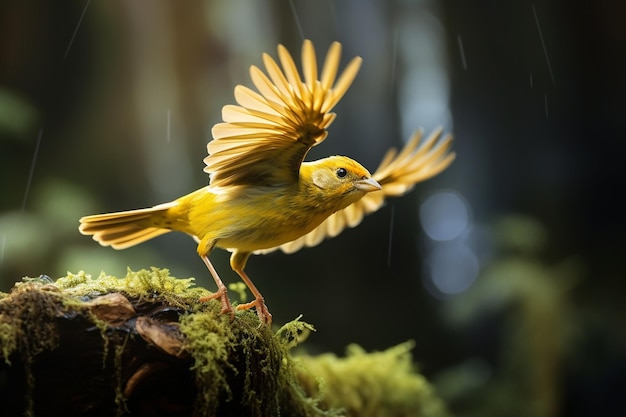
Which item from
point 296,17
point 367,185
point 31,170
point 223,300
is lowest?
point 223,300

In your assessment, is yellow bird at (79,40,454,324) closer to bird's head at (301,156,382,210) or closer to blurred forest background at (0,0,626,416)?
bird's head at (301,156,382,210)

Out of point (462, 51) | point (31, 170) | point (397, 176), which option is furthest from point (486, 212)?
point (31, 170)

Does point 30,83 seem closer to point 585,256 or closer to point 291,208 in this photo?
point 291,208

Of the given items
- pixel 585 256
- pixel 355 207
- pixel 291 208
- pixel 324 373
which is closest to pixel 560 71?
pixel 585 256

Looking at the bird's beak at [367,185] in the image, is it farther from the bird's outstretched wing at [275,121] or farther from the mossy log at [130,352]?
the mossy log at [130,352]

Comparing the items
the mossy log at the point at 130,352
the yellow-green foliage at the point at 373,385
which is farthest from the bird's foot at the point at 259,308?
the yellow-green foliage at the point at 373,385

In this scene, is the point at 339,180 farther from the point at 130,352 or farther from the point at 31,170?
the point at 31,170

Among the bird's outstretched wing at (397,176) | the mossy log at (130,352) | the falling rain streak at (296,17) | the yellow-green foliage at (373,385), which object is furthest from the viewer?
the falling rain streak at (296,17)
